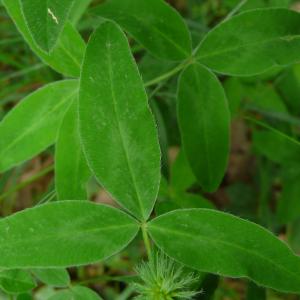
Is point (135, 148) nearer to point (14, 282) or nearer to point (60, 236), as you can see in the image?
point (60, 236)

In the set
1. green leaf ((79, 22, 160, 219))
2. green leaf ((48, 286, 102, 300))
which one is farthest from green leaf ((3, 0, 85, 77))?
green leaf ((48, 286, 102, 300))

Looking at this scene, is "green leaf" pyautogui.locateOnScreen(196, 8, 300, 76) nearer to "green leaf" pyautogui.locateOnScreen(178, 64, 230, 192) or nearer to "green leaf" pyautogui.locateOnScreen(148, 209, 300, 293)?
"green leaf" pyautogui.locateOnScreen(178, 64, 230, 192)

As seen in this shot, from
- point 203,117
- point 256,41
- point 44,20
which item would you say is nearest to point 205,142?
point 203,117

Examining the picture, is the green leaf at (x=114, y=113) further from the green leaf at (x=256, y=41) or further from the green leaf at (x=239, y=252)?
the green leaf at (x=256, y=41)

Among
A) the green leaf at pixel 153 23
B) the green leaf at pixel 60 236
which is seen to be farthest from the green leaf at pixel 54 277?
the green leaf at pixel 153 23

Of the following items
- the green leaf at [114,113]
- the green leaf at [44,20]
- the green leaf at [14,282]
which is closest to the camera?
the green leaf at [44,20]
